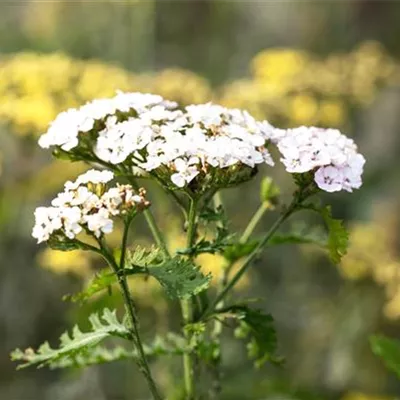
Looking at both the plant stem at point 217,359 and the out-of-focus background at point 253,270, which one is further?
the out-of-focus background at point 253,270

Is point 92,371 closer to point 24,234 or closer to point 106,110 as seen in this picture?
point 24,234

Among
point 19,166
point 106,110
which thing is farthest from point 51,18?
point 106,110

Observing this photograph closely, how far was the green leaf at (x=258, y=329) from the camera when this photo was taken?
2158mm

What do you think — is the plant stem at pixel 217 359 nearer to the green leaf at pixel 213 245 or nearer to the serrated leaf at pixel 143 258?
the green leaf at pixel 213 245

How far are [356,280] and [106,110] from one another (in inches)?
69.9

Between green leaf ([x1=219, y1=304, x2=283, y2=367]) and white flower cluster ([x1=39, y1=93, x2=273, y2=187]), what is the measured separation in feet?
1.08

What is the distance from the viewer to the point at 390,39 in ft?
25.1

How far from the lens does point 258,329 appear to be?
2238 mm

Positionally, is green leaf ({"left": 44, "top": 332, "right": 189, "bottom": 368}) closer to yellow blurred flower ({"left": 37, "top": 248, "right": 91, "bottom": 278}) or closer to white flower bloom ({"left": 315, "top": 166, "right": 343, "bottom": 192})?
white flower bloom ({"left": 315, "top": 166, "right": 343, "bottom": 192})

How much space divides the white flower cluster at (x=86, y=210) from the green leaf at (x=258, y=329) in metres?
0.38

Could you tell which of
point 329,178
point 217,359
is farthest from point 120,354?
point 329,178

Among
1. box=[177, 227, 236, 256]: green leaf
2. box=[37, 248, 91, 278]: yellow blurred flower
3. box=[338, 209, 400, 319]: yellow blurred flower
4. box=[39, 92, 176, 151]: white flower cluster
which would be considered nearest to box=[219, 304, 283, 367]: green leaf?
box=[177, 227, 236, 256]: green leaf

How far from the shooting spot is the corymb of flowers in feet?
6.47

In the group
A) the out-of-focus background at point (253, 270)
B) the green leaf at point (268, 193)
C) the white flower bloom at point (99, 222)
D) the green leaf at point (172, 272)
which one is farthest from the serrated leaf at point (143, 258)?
the out-of-focus background at point (253, 270)
